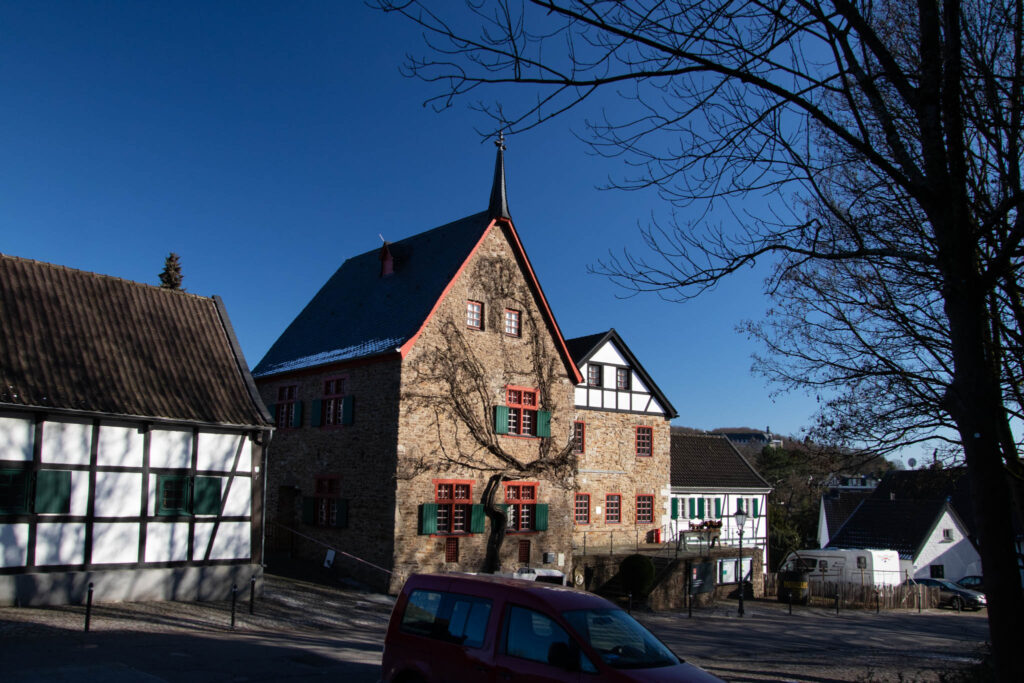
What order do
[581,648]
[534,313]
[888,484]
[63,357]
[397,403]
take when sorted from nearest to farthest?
1. [581,648]
2. [63,357]
3. [397,403]
4. [534,313]
5. [888,484]

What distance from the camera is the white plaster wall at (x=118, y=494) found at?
624 inches

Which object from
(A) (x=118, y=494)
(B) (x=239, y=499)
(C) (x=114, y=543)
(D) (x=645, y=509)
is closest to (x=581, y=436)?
(D) (x=645, y=509)

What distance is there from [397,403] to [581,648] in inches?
598

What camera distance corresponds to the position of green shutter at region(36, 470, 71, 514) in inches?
590

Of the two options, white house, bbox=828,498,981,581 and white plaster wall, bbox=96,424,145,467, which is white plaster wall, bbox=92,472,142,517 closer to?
white plaster wall, bbox=96,424,145,467

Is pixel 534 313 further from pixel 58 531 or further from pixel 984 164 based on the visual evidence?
pixel 984 164

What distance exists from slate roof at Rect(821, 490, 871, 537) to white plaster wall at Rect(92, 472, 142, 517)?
4790 cm

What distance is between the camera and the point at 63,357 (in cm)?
1628

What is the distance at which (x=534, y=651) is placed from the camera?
7.09 m

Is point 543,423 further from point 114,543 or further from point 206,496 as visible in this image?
point 114,543

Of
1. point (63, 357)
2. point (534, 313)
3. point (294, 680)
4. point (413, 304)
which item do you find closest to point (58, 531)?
point (63, 357)

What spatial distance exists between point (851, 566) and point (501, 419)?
20.8 meters

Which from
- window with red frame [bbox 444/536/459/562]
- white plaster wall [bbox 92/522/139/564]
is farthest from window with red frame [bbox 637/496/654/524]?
white plaster wall [bbox 92/522/139/564]

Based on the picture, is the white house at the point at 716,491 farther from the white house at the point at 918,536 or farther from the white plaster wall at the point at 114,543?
the white plaster wall at the point at 114,543
